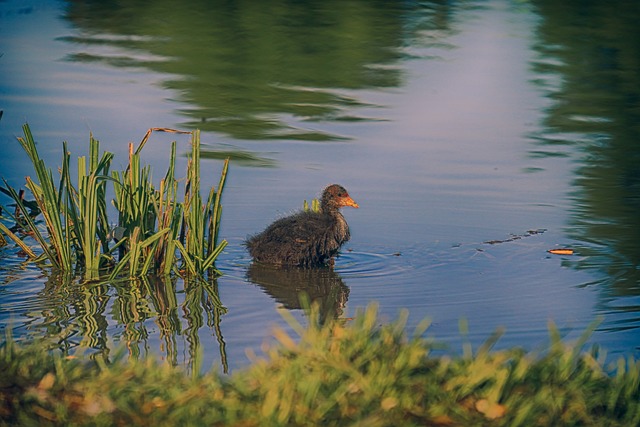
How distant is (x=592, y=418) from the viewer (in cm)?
473

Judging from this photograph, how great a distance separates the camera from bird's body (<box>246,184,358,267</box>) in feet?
27.8

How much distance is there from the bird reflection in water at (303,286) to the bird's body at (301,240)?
0.08 metres

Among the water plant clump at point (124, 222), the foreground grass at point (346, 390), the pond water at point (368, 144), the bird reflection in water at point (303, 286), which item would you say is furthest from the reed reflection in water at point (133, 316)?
the foreground grass at point (346, 390)

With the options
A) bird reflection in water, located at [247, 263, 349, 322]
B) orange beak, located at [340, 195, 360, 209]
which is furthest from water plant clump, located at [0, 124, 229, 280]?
orange beak, located at [340, 195, 360, 209]

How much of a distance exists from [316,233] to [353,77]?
21.4 feet

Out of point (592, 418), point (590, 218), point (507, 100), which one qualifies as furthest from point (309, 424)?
point (507, 100)

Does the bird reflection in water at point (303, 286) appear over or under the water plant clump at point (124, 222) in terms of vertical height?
under

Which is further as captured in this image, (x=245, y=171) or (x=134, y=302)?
(x=245, y=171)

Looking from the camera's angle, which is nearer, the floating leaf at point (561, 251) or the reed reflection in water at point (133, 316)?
the reed reflection in water at point (133, 316)

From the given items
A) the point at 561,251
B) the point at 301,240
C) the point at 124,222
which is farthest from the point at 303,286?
the point at 561,251

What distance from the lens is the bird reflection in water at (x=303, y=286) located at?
744 centimetres

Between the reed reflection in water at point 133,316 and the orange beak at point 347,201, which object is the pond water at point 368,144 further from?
the orange beak at point 347,201

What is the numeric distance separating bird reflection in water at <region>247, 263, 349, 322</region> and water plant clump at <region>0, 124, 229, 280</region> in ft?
1.40

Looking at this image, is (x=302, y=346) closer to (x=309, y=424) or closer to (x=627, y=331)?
(x=309, y=424)
